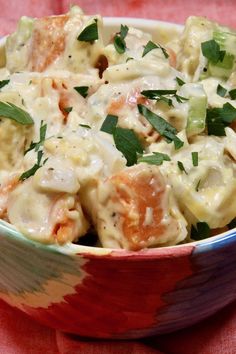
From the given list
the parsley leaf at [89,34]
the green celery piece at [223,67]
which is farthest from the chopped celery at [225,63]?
the parsley leaf at [89,34]

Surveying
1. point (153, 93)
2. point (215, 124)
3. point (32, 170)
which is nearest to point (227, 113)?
point (215, 124)

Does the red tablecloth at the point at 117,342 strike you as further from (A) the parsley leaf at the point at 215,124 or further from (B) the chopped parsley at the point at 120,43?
(B) the chopped parsley at the point at 120,43

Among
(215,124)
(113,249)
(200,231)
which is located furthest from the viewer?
(215,124)

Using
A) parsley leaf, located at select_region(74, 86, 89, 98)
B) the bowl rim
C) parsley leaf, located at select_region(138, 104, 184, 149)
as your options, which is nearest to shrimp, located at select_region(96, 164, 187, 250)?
the bowl rim

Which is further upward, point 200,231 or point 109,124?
point 109,124

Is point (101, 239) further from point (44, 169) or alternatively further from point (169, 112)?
point (169, 112)

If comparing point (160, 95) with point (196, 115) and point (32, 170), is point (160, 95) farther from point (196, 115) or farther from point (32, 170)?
point (32, 170)
